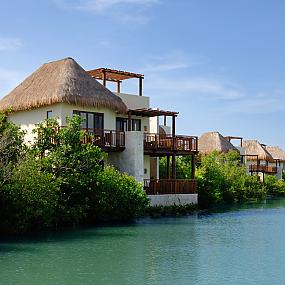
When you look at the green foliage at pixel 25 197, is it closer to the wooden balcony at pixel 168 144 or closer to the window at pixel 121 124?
the wooden balcony at pixel 168 144

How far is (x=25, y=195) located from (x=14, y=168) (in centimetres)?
130

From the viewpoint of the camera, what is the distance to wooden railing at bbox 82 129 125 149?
28.6 metres

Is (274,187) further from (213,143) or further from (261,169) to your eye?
(213,143)

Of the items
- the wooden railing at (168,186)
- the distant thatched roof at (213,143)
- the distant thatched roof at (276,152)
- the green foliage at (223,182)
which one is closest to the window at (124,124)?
the wooden railing at (168,186)

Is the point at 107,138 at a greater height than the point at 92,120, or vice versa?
the point at 92,120

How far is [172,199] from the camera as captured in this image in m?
31.0

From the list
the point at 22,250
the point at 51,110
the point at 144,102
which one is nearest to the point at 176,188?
the point at 144,102

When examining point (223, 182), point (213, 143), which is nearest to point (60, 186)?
point (223, 182)

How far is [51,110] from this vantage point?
2928 centimetres

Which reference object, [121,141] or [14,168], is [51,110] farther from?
[14,168]

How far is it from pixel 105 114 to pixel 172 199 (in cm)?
606

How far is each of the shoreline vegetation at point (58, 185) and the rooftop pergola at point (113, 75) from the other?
26.2ft

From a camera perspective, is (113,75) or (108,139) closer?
(108,139)

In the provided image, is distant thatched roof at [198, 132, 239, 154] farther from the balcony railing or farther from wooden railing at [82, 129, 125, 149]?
wooden railing at [82, 129, 125, 149]
